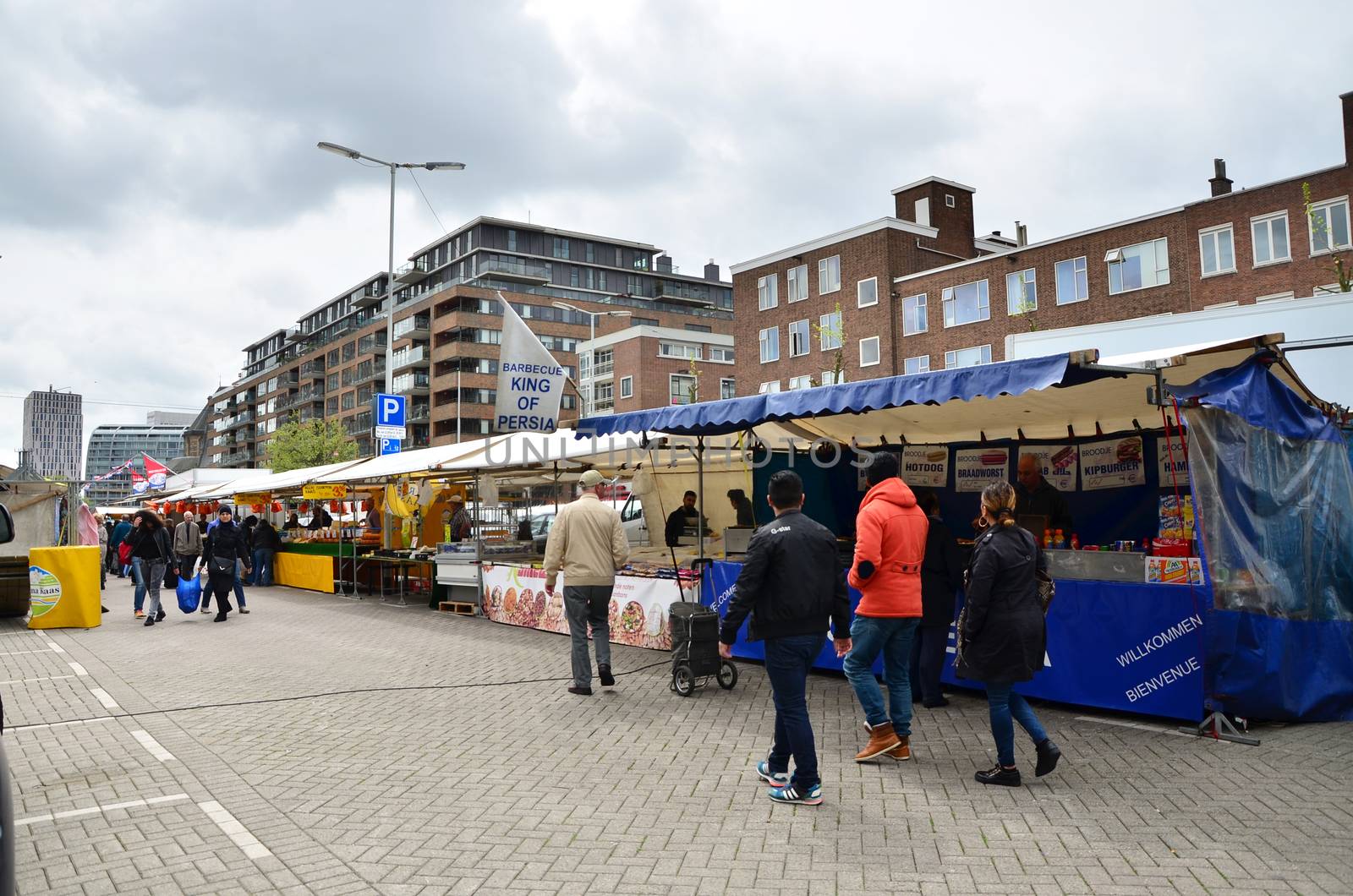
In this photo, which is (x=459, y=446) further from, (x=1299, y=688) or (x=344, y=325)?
(x=344, y=325)

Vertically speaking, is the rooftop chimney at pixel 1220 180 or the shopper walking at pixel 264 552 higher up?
the rooftop chimney at pixel 1220 180

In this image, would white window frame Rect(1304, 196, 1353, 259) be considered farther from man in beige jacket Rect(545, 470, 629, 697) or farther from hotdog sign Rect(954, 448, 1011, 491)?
man in beige jacket Rect(545, 470, 629, 697)

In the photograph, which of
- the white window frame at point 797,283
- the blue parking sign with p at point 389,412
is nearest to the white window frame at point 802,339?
the white window frame at point 797,283

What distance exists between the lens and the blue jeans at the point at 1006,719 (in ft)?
18.0

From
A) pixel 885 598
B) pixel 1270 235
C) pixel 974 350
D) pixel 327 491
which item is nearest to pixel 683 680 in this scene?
pixel 885 598

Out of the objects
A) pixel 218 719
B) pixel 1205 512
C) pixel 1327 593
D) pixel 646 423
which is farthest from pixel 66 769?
pixel 1327 593

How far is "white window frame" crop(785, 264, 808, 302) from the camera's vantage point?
48531mm

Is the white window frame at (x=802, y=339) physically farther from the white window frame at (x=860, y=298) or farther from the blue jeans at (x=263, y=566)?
the blue jeans at (x=263, y=566)

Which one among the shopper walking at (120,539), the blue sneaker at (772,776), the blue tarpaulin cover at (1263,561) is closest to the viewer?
the blue sneaker at (772,776)

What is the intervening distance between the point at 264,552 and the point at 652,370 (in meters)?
44.9

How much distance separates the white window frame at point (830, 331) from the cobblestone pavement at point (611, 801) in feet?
126

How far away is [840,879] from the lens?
4.18 m

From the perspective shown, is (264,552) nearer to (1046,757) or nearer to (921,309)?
(1046,757)

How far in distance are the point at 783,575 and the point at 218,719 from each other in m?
5.29
